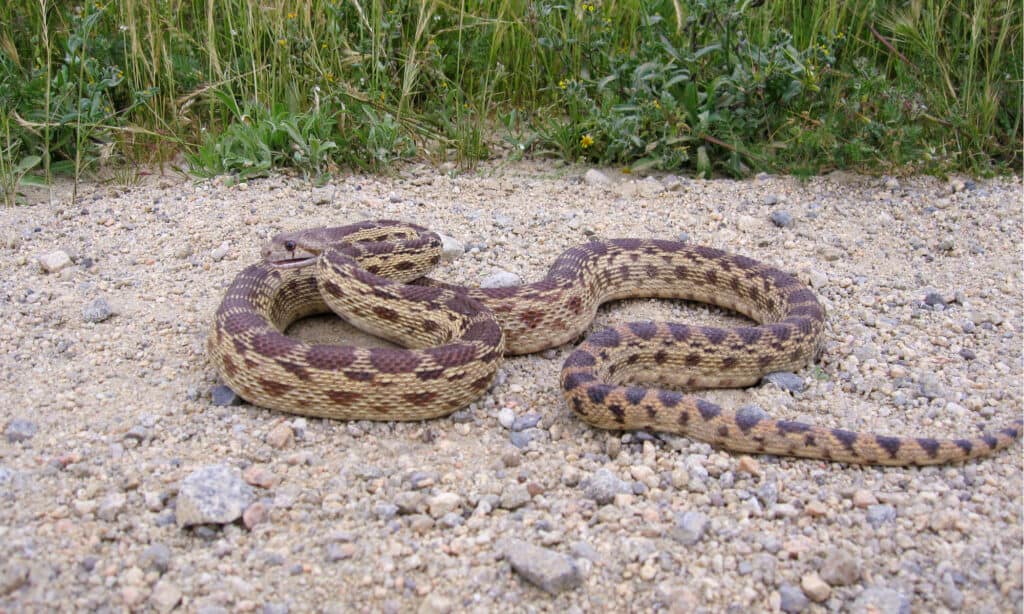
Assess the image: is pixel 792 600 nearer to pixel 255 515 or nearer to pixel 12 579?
pixel 255 515

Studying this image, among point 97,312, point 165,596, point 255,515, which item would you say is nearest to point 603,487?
point 255,515

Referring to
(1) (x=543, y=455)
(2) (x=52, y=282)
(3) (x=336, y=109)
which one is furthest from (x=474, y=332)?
(3) (x=336, y=109)

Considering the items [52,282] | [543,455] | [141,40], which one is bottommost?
[52,282]

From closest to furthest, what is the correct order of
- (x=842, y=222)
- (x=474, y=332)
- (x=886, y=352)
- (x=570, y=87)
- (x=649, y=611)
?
(x=649, y=611) → (x=474, y=332) → (x=886, y=352) → (x=842, y=222) → (x=570, y=87)

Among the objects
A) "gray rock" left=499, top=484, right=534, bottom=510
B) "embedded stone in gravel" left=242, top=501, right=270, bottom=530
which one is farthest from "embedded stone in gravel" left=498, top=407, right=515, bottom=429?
"embedded stone in gravel" left=242, top=501, right=270, bottom=530

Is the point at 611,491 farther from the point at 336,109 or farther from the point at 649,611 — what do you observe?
the point at 336,109

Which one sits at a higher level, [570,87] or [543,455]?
[570,87]

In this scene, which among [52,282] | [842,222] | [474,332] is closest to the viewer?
[474,332]
